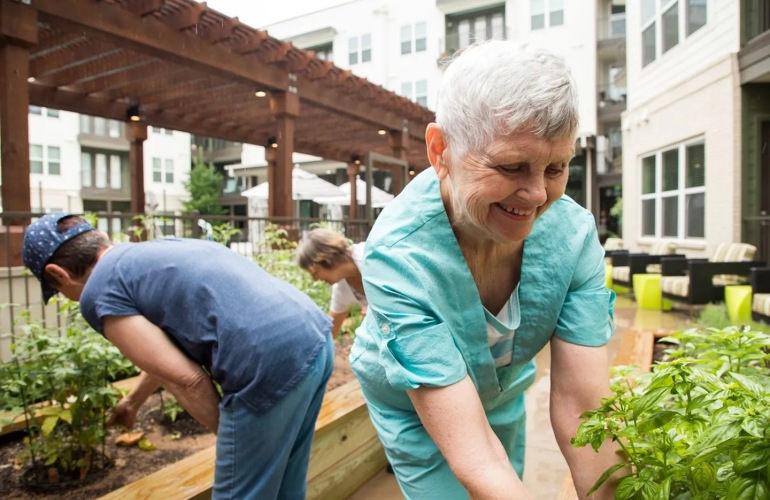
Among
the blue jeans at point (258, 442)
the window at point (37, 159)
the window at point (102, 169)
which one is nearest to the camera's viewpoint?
the blue jeans at point (258, 442)

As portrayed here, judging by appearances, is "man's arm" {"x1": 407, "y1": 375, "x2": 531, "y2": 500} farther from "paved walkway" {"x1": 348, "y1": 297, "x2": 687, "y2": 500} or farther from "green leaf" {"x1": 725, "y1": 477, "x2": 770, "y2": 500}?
"paved walkway" {"x1": 348, "y1": 297, "x2": 687, "y2": 500}

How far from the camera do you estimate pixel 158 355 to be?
164cm

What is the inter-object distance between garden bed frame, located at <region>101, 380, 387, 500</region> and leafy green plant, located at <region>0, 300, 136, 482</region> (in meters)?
0.49

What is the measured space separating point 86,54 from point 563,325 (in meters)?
7.63

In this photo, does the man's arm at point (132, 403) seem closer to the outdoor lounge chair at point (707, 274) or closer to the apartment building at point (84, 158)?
the outdoor lounge chair at point (707, 274)

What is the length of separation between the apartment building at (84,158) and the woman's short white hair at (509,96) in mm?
25446

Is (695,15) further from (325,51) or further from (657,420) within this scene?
(657,420)

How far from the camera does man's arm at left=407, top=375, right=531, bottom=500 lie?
102cm

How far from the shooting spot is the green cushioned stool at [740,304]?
5969 mm

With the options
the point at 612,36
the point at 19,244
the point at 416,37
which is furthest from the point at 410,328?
the point at 612,36

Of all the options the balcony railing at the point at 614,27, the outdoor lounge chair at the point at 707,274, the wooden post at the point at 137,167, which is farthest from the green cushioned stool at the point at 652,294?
the wooden post at the point at 137,167

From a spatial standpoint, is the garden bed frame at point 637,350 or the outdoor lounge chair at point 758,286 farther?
the outdoor lounge chair at point 758,286

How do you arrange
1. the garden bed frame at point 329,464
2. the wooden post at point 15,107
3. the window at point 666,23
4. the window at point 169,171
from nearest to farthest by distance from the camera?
the garden bed frame at point 329,464 < the wooden post at point 15,107 < the window at point 666,23 < the window at point 169,171

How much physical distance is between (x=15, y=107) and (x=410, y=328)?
5.36 m
